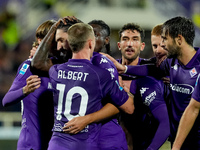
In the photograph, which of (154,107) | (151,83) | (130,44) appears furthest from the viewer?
(130,44)

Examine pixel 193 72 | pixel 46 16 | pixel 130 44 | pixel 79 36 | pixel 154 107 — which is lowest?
pixel 154 107

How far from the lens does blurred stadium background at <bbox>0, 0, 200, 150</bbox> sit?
42.2ft

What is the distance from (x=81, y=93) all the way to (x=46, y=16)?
12.7 metres

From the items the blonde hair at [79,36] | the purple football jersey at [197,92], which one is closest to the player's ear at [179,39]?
the purple football jersey at [197,92]

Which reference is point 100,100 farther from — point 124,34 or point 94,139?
point 124,34

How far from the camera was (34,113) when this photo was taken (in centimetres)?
438

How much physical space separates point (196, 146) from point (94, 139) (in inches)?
45.3

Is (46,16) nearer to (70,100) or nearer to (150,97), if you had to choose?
(150,97)

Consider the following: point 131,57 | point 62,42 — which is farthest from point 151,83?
point 62,42

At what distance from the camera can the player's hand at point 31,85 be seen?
13.4ft

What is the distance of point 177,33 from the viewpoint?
4.31 metres

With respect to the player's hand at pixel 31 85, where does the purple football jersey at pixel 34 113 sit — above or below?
below

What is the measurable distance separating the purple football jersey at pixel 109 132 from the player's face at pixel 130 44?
3.32 ft

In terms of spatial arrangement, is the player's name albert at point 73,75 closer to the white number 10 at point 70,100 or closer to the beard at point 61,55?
the white number 10 at point 70,100
